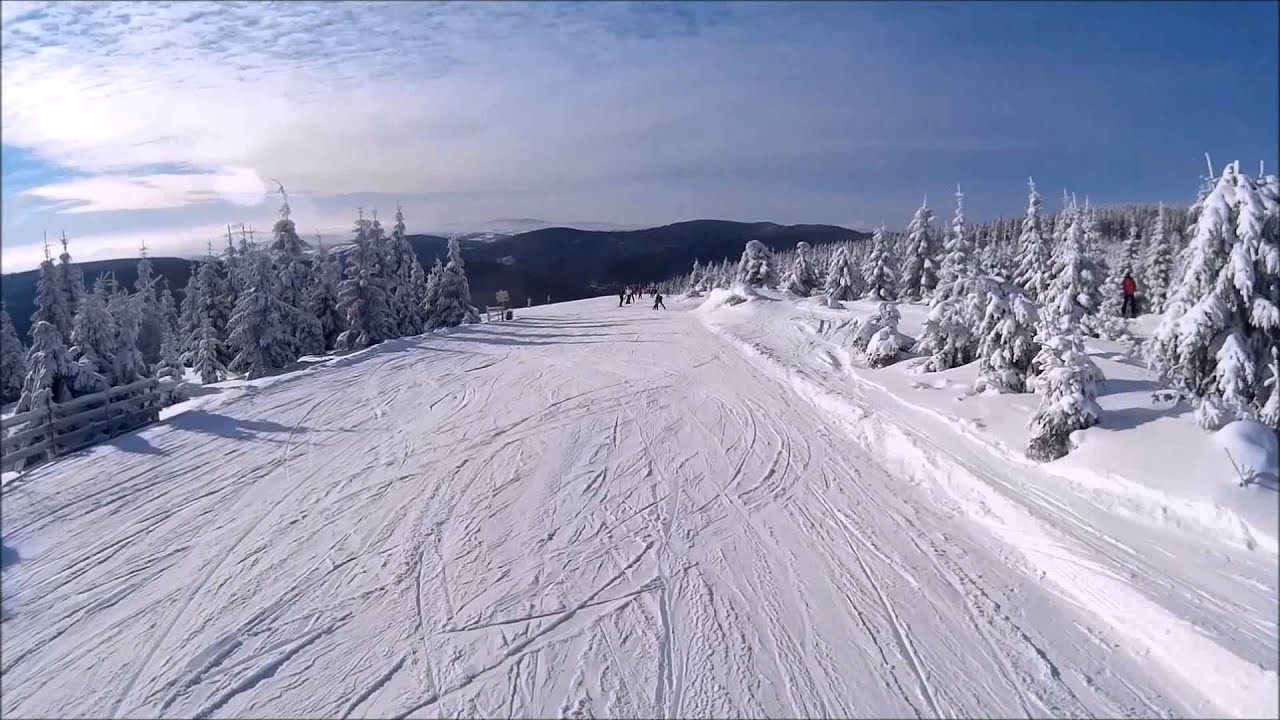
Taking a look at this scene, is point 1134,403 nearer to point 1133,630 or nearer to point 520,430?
point 1133,630

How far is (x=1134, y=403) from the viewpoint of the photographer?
842cm

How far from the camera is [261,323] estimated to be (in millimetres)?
28297

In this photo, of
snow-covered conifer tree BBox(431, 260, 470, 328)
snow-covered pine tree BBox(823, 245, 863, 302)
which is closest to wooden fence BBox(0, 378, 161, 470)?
snow-covered conifer tree BBox(431, 260, 470, 328)

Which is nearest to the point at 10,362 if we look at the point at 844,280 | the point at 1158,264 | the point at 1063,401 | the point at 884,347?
the point at 884,347

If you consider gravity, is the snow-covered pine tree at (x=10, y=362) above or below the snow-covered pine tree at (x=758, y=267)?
below

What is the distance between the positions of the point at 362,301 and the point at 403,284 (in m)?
5.35

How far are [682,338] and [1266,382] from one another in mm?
17238

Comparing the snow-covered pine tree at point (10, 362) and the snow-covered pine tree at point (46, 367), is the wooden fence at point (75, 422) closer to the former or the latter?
the snow-covered pine tree at point (46, 367)

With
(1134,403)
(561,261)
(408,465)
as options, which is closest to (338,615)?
(408,465)

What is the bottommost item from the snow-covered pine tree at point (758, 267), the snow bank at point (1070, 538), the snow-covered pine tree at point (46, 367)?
the snow bank at point (1070, 538)

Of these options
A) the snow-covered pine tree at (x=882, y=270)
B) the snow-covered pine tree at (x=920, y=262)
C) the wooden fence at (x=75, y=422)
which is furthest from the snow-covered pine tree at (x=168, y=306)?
the snow-covered pine tree at (x=920, y=262)

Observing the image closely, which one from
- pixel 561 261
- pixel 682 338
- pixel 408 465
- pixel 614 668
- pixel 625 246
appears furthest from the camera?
pixel 625 246

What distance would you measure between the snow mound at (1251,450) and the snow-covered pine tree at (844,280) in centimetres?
3811

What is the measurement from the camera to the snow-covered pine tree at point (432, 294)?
42188 millimetres
